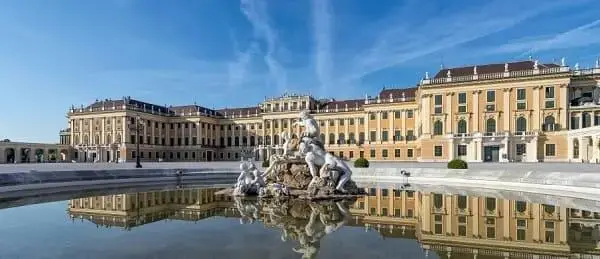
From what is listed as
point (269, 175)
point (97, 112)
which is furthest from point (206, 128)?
point (269, 175)

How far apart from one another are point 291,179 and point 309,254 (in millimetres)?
9568

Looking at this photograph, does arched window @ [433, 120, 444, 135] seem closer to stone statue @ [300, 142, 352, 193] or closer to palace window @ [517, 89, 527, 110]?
palace window @ [517, 89, 527, 110]

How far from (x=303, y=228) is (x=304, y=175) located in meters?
7.05

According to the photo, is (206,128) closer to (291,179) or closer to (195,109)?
(195,109)

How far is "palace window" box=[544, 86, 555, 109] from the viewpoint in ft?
162

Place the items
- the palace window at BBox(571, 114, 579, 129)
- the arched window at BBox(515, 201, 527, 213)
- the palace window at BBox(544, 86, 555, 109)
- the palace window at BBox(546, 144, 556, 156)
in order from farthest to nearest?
the palace window at BBox(544, 86, 555, 109)
the palace window at BBox(571, 114, 579, 129)
the palace window at BBox(546, 144, 556, 156)
the arched window at BBox(515, 201, 527, 213)

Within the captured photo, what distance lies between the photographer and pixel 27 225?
10.4 meters

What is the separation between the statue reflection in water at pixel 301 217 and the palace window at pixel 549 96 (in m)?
46.6

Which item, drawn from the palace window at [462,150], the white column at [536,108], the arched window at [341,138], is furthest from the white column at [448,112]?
the arched window at [341,138]

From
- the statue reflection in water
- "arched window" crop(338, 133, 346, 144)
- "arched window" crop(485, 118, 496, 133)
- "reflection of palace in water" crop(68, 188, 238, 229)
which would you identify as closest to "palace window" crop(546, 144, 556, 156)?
"arched window" crop(485, 118, 496, 133)

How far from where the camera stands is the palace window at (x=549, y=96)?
4947 centimetres

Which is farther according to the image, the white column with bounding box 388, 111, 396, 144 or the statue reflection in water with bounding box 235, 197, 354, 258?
the white column with bounding box 388, 111, 396, 144

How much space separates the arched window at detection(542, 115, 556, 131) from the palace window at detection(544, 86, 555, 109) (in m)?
1.46

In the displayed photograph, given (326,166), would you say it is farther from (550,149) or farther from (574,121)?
(574,121)
